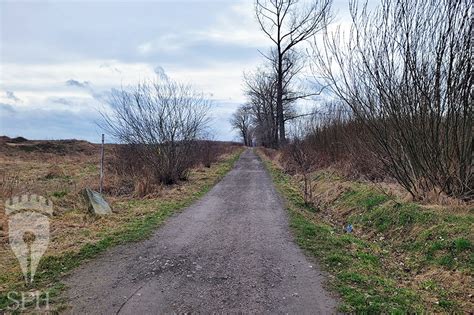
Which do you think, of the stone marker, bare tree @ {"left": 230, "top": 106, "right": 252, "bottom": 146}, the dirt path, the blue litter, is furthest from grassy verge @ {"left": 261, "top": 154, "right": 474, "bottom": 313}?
bare tree @ {"left": 230, "top": 106, "right": 252, "bottom": 146}

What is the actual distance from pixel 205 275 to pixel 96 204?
4.61 metres

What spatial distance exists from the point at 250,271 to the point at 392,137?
5.79 metres

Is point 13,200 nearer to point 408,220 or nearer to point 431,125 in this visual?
point 408,220

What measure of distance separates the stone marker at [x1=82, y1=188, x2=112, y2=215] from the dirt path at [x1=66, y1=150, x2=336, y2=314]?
1718 millimetres

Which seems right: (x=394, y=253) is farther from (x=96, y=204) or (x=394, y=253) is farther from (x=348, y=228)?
(x=96, y=204)

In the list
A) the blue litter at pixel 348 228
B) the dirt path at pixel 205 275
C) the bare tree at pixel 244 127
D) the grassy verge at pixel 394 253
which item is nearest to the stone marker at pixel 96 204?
the dirt path at pixel 205 275

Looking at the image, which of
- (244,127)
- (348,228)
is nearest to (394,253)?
(348,228)

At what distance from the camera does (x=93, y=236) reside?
668cm

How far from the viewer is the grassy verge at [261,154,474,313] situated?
4.20m

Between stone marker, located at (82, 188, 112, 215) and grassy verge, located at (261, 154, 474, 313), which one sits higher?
stone marker, located at (82, 188, 112, 215)

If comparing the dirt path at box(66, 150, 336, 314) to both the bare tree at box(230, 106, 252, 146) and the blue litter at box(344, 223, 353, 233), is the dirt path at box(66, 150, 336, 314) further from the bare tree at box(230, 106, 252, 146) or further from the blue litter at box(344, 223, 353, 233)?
the bare tree at box(230, 106, 252, 146)

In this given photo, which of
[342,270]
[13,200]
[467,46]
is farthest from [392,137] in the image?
[13,200]

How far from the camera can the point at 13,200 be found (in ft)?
26.7

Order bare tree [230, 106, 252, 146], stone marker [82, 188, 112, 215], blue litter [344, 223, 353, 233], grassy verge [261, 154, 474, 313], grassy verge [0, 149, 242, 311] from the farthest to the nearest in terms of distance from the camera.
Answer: bare tree [230, 106, 252, 146] < stone marker [82, 188, 112, 215] < blue litter [344, 223, 353, 233] < grassy verge [0, 149, 242, 311] < grassy verge [261, 154, 474, 313]
